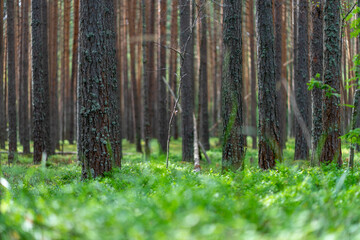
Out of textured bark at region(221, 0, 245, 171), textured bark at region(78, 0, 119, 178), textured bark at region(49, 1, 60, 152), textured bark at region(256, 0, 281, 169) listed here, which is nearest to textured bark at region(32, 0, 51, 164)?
textured bark at region(49, 1, 60, 152)

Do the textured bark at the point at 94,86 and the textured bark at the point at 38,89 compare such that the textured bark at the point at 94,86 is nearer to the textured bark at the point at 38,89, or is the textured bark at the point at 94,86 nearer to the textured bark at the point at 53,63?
the textured bark at the point at 38,89

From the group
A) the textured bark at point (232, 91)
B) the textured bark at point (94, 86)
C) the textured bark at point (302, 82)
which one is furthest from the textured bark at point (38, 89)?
the textured bark at point (302, 82)

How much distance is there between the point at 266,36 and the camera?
8.82 m

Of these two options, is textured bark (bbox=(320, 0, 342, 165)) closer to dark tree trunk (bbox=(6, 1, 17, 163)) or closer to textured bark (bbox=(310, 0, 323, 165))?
textured bark (bbox=(310, 0, 323, 165))

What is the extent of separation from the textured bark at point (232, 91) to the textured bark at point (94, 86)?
3137 mm

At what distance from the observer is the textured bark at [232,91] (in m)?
8.52

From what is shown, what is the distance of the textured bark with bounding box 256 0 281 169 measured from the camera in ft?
28.4

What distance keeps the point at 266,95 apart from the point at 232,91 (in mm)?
949

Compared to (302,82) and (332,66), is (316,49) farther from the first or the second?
(332,66)

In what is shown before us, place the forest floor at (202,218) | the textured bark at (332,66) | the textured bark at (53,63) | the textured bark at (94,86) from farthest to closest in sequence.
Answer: the textured bark at (53,63) → the textured bark at (332,66) → the textured bark at (94,86) → the forest floor at (202,218)

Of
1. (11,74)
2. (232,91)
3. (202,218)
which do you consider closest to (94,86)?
(232,91)

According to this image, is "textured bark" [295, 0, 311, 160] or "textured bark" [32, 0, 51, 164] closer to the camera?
"textured bark" [32, 0, 51, 164]

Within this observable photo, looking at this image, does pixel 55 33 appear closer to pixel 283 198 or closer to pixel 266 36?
pixel 266 36

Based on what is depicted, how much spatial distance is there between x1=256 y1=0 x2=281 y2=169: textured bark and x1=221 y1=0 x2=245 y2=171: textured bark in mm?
594
